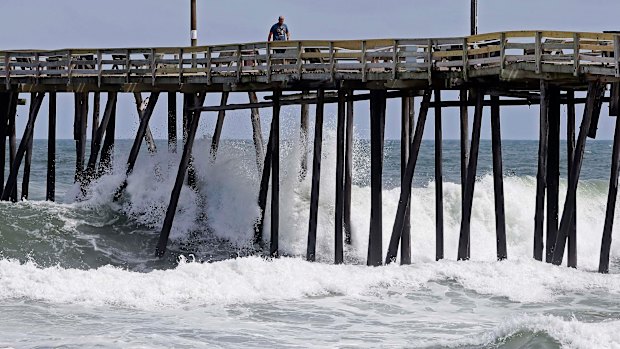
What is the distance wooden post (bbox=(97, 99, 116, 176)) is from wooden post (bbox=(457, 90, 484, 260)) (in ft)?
35.1

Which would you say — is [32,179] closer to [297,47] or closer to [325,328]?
[297,47]

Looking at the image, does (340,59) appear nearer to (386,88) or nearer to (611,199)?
(386,88)

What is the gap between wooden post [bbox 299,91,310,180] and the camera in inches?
1337

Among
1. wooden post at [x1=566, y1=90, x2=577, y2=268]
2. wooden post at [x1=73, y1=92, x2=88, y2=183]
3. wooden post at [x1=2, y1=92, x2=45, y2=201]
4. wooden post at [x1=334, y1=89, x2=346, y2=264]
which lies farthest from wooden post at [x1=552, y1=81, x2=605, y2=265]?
wooden post at [x1=2, y1=92, x2=45, y2=201]

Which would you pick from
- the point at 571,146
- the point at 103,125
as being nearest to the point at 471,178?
the point at 571,146

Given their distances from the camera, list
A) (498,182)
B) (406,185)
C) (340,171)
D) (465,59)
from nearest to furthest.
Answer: (465,59), (498,182), (406,185), (340,171)

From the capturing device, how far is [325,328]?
21.5 m

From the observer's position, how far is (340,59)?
27578 millimetres

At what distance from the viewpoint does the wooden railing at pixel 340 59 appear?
24625 millimetres

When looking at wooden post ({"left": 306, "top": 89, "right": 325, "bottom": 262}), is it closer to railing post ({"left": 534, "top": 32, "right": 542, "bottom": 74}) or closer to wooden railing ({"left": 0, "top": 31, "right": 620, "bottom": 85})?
wooden railing ({"left": 0, "top": 31, "right": 620, "bottom": 85})

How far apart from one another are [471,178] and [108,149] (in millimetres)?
11416

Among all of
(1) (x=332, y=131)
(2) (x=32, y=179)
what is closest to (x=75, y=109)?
(1) (x=332, y=131)

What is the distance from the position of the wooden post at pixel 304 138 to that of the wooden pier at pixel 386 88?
1.59 m

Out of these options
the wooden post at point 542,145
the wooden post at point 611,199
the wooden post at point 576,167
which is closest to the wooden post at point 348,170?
the wooden post at point 542,145
